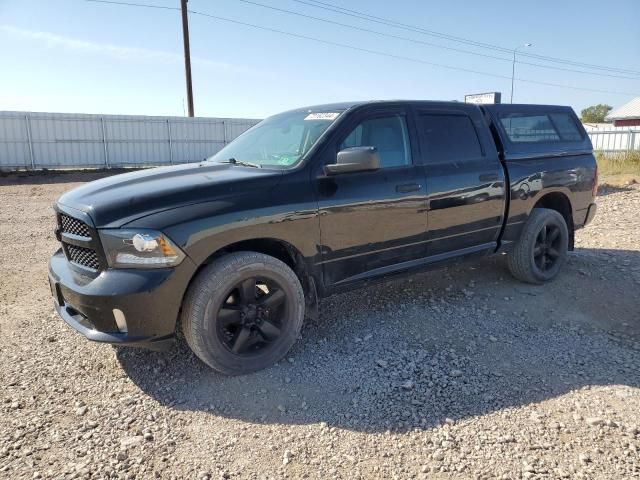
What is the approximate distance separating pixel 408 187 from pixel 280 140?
3.82ft

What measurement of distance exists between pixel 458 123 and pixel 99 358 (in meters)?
3.71

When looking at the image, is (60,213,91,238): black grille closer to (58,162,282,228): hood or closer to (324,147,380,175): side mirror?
(58,162,282,228): hood

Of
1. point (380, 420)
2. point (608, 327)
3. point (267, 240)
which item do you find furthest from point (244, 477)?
point (608, 327)

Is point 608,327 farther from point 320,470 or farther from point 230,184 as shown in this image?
point 230,184

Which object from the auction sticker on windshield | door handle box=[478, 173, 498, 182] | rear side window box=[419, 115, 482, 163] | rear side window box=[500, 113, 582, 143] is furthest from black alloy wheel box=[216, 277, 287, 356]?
rear side window box=[500, 113, 582, 143]

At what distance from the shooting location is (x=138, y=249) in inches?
114

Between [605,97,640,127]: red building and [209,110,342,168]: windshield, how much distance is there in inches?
2170

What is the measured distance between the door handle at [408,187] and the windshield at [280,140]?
0.77 m

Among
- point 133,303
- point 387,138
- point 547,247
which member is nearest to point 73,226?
point 133,303

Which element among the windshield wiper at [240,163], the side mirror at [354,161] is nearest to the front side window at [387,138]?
the side mirror at [354,161]

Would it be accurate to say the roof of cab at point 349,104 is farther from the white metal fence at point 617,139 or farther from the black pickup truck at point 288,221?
the white metal fence at point 617,139

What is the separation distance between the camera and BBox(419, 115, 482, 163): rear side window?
4246mm

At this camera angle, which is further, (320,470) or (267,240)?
(267,240)

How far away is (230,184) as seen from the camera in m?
3.25
